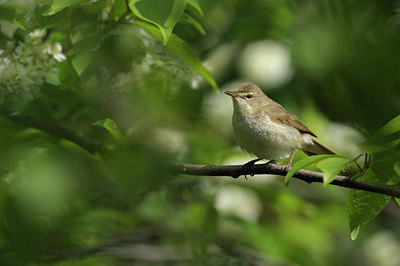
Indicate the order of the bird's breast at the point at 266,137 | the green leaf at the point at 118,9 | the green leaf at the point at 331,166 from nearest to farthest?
1. the green leaf at the point at 331,166
2. the green leaf at the point at 118,9
3. the bird's breast at the point at 266,137

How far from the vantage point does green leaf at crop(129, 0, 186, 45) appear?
1.67 meters

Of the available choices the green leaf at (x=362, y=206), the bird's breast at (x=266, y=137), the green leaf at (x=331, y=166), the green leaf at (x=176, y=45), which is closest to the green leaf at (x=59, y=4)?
the green leaf at (x=176, y=45)

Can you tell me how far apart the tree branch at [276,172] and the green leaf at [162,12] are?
21.1 inches

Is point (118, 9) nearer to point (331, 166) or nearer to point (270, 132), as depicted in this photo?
point (331, 166)

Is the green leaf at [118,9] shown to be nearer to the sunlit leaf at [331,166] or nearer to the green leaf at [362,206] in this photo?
the sunlit leaf at [331,166]

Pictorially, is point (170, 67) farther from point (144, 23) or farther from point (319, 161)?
point (319, 161)

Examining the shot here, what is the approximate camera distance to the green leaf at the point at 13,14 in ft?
6.60

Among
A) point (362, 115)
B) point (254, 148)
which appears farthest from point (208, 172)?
point (362, 115)

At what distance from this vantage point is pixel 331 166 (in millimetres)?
1517

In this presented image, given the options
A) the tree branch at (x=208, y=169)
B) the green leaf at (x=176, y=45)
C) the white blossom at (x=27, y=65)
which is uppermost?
the green leaf at (x=176, y=45)

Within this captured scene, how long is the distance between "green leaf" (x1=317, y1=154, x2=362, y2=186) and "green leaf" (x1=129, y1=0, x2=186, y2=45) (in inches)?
26.3

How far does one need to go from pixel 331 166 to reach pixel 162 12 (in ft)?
2.53

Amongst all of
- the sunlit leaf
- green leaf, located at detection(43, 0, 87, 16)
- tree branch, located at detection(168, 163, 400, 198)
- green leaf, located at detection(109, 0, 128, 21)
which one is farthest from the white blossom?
the sunlit leaf

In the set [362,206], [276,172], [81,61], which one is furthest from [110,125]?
[362,206]
